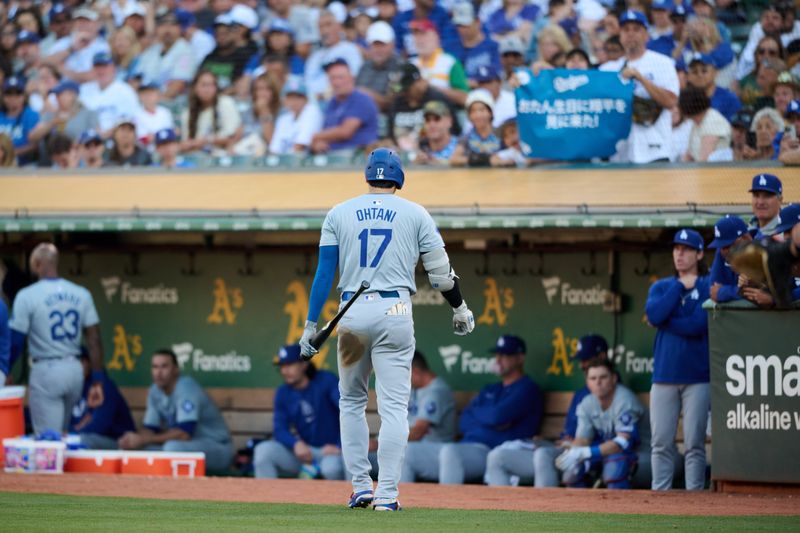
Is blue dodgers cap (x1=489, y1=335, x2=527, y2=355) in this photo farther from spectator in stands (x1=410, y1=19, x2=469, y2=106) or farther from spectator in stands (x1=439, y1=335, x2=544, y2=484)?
spectator in stands (x1=410, y1=19, x2=469, y2=106)

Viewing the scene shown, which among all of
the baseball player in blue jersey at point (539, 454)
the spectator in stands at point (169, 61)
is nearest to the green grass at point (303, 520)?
the baseball player in blue jersey at point (539, 454)

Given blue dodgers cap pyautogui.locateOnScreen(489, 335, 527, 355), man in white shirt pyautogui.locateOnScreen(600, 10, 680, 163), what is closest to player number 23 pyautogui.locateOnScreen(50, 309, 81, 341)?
blue dodgers cap pyautogui.locateOnScreen(489, 335, 527, 355)

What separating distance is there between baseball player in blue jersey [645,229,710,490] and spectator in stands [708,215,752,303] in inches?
16.9

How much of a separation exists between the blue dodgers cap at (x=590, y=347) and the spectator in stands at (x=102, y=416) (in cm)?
380

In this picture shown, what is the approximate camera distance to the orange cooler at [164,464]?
9.34m

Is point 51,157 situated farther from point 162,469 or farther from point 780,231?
point 780,231

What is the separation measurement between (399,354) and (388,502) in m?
0.70

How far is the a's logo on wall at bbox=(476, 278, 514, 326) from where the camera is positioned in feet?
33.3

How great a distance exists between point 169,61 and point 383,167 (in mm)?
7344

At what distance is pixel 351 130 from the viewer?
1092 cm

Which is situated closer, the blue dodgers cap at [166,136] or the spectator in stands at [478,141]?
the spectator in stands at [478,141]

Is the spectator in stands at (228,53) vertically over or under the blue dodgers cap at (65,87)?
over

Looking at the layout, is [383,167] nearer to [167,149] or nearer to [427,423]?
[427,423]

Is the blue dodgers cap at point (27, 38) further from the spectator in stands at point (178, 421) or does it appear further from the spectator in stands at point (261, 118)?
the spectator in stands at point (178, 421)
